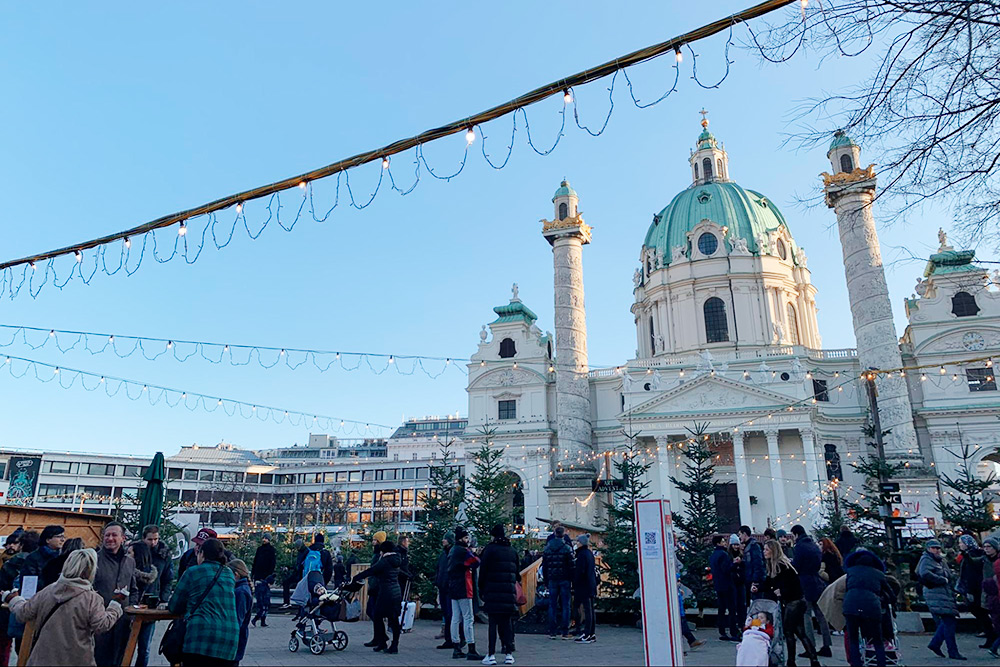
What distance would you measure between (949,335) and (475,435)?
1195 inches

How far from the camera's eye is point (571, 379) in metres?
45.0

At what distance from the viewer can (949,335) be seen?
41.2 meters

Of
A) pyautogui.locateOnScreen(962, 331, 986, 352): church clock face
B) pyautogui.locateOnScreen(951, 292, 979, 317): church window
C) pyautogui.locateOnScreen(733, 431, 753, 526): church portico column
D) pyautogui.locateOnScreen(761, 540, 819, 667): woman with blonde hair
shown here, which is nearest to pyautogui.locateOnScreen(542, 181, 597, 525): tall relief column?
pyautogui.locateOnScreen(733, 431, 753, 526): church portico column

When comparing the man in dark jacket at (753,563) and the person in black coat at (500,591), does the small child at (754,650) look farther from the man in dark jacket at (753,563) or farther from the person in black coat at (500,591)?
the person in black coat at (500,591)

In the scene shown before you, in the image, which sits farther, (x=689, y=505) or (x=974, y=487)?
(x=974, y=487)

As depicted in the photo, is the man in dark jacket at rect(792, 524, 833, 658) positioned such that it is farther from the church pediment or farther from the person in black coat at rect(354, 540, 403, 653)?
the church pediment

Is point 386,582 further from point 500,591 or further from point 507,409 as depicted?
point 507,409

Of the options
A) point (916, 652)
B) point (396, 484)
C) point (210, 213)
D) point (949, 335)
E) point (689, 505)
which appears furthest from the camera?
point (396, 484)

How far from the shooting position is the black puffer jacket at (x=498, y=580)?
9.74 m

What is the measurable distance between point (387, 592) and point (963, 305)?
146 feet

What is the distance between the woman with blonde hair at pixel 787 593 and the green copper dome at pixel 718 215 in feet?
154

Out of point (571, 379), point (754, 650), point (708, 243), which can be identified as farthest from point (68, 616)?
point (708, 243)

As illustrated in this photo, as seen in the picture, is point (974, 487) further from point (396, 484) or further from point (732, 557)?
point (396, 484)

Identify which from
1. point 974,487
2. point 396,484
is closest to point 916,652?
point 974,487
